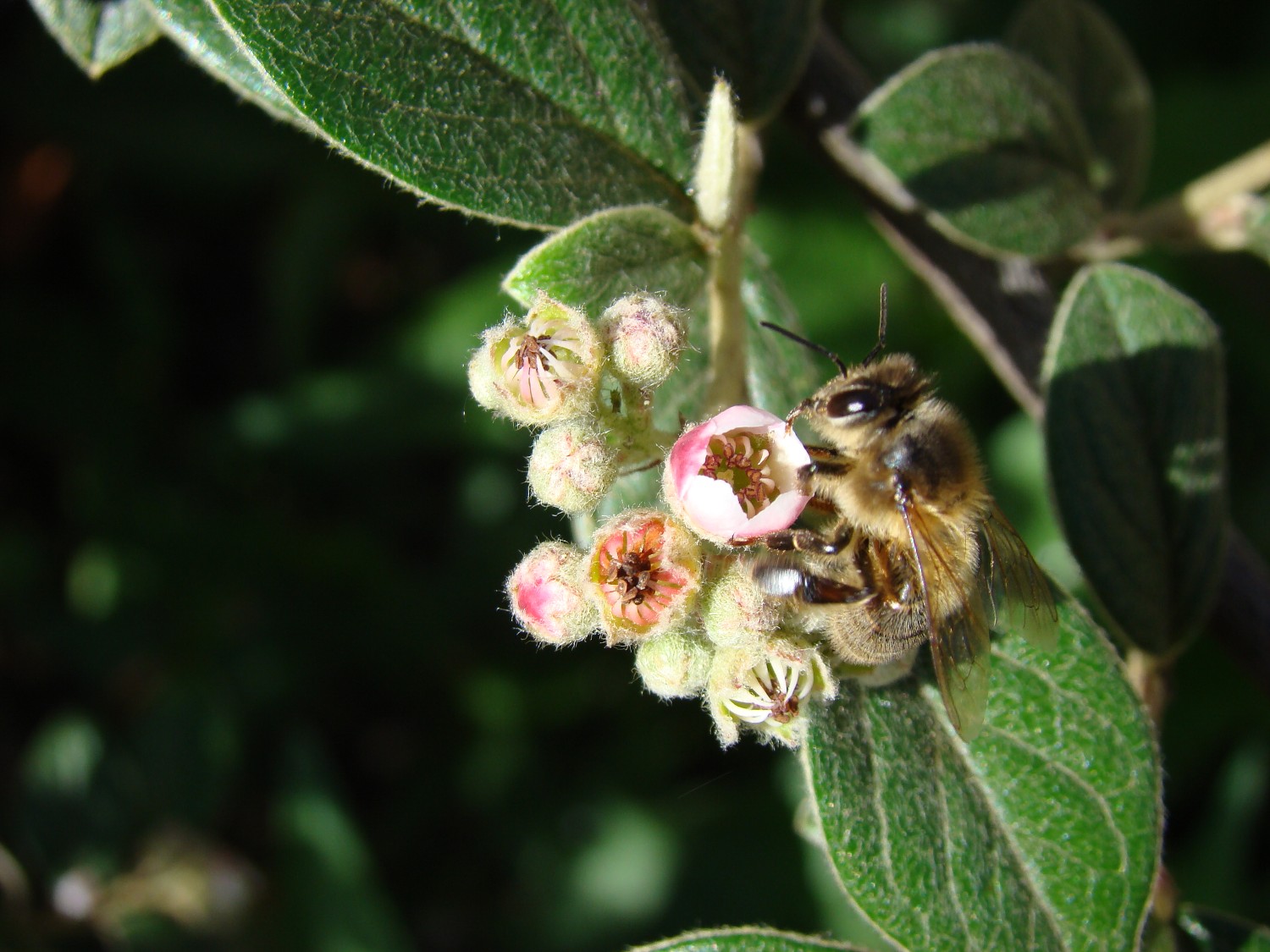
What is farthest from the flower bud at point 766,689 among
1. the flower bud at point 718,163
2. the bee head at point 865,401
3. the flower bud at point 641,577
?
the flower bud at point 718,163

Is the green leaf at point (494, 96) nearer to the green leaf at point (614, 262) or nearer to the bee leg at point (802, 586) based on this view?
the green leaf at point (614, 262)

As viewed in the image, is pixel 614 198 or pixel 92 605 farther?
pixel 92 605

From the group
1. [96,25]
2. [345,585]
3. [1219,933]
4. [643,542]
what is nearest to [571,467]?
[643,542]

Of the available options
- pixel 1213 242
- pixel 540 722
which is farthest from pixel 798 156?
pixel 540 722

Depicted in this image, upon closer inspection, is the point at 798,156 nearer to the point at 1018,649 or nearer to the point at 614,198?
the point at 614,198

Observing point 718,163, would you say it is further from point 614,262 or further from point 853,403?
point 853,403

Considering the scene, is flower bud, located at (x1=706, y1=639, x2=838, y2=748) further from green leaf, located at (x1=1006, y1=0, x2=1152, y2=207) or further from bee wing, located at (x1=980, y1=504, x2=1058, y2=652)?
green leaf, located at (x1=1006, y1=0, x2=1152, y2=207)
